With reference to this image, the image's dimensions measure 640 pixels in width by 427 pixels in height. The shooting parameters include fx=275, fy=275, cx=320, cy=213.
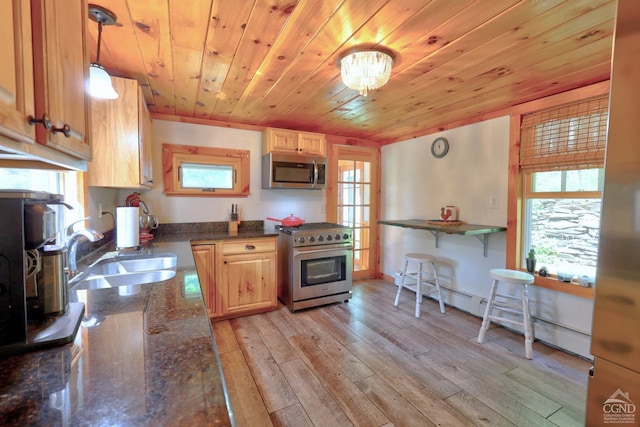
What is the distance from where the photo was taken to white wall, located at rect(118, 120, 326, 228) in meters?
2.98

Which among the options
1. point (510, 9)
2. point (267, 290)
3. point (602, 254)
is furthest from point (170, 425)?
point (267, 290)

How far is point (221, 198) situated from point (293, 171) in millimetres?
921

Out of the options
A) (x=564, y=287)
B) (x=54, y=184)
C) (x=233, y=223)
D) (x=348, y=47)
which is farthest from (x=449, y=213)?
(x=54, y=184)

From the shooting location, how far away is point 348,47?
1.61m

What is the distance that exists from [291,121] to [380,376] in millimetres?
2682

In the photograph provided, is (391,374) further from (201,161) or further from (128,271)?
(201,161)

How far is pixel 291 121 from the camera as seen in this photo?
3.22 metres

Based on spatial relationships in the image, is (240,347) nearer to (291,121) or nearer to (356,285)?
(356,285)

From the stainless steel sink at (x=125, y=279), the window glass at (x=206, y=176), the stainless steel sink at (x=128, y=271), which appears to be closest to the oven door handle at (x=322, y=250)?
the window glass at (x=206, y=176)

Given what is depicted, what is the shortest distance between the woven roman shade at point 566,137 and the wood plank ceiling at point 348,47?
0.19 meters

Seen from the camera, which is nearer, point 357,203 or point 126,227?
point 126,227

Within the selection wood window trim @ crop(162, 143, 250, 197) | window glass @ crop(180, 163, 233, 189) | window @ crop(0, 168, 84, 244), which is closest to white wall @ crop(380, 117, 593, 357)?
wood window trim @ crop(162, 143, 250, 197)

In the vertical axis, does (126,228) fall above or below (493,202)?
below

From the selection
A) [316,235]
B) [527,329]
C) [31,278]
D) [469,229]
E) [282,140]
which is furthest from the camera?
[282,140]
